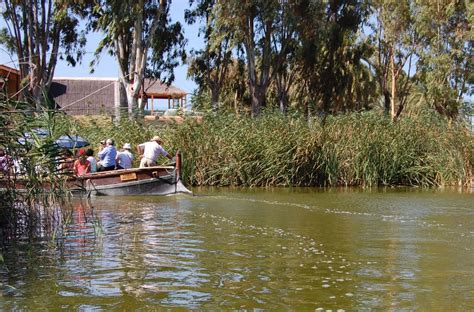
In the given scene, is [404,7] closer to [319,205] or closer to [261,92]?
[261,92]

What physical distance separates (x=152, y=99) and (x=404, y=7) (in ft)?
60.3

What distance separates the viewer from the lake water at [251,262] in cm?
884

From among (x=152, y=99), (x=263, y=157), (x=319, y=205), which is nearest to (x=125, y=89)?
(x=263, y=157)

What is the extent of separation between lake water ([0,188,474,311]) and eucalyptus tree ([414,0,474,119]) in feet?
88.6

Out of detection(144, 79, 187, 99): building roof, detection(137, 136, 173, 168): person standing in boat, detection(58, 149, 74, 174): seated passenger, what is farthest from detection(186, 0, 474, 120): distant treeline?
detection(58, 149, 74, 174): seated passenger

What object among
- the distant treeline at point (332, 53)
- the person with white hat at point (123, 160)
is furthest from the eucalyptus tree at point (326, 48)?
the person with white hat at point (123, 160)

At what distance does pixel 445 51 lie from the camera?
1773 inches

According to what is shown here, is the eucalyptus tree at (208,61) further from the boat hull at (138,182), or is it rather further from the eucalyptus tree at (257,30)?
the boat hull at (138,182)

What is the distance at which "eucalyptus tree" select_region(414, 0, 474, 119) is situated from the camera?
4400 cm

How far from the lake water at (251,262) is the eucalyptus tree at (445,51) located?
1063 inches

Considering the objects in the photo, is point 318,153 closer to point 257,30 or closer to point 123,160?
point 123,160

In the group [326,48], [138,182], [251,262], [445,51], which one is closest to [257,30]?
[326,48]

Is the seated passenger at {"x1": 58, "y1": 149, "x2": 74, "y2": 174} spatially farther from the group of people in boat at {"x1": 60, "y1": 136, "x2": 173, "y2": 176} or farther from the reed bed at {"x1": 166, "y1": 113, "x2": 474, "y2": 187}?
the reed bed at {"x1": 166, "y1": 113, "x2": 474, "y2": 187}

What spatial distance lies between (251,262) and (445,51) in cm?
3628
